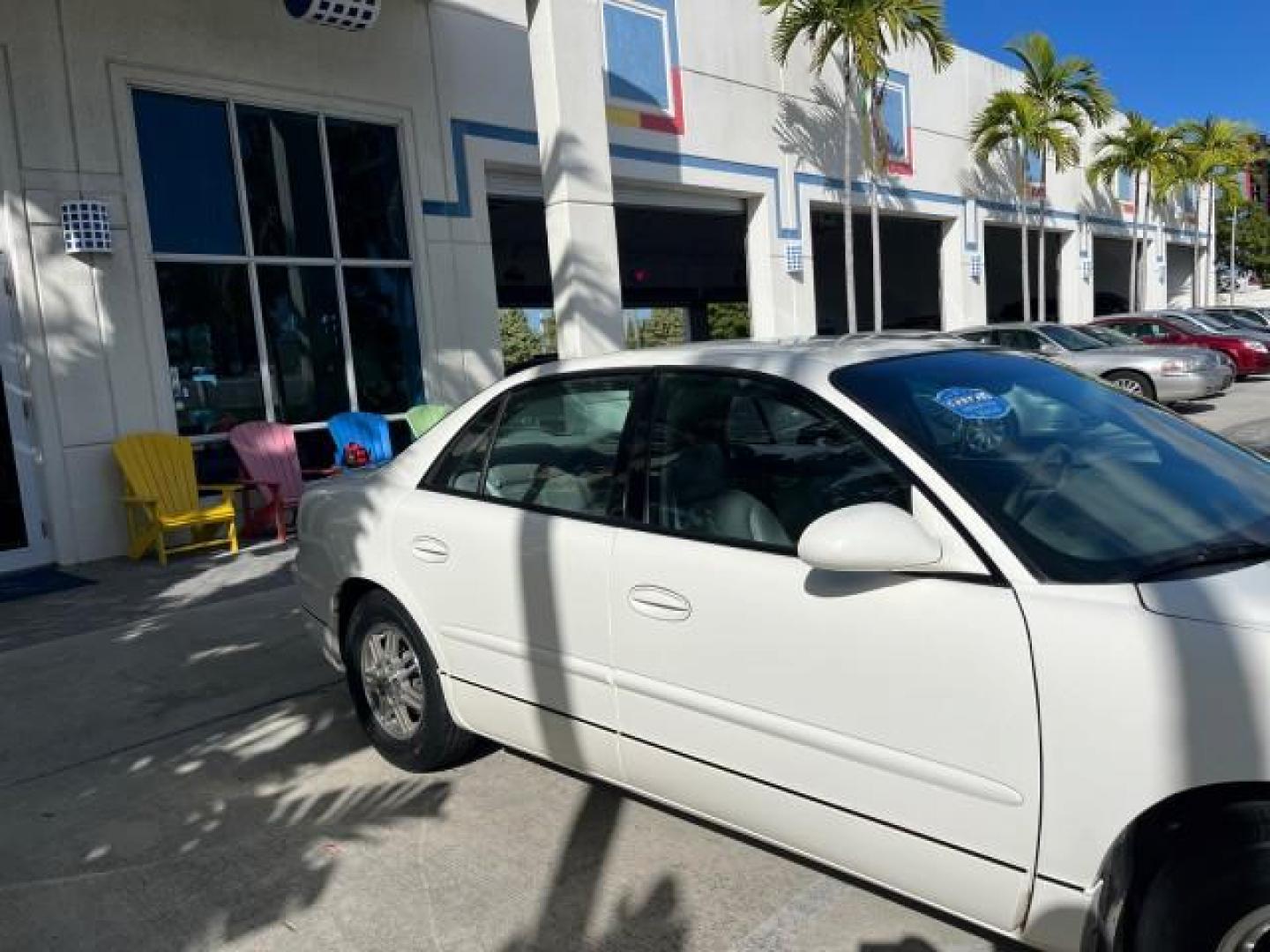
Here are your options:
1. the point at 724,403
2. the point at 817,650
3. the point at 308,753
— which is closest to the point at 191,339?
the point at 308,753

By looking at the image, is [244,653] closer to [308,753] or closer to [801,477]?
[308,753]

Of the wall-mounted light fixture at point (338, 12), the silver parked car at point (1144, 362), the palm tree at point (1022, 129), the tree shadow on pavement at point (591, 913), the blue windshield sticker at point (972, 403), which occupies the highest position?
the palm tree at point (1022, 129)

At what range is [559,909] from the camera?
111 inches

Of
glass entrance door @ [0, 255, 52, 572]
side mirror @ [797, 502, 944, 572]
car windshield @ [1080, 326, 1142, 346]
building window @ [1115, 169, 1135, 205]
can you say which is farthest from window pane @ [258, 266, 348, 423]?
building window @ [1115, 169, 1135, 205]

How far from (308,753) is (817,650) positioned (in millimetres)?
2523

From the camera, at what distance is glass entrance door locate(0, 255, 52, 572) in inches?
315

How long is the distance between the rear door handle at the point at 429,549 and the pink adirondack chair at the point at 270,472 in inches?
219

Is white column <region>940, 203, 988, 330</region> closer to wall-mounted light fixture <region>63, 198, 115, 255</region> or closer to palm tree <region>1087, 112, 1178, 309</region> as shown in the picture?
palm tree <region>1087, 112, 1178, 309</region>

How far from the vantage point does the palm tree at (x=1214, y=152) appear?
27.4 metres

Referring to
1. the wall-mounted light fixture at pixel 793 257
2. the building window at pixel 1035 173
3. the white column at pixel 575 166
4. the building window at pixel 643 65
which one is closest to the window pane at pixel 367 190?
the white column at pixel 575 166

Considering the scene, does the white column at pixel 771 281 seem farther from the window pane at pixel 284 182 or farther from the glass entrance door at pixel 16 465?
the glass entrance door at pixel 16 465

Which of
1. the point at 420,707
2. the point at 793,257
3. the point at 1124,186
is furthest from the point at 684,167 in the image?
the point at 1124,186

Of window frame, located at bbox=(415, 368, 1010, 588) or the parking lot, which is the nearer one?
window frame, located at bbox=(415, 368, 1010, 588)

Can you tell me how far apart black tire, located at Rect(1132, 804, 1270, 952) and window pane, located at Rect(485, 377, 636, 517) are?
64.4 inches
